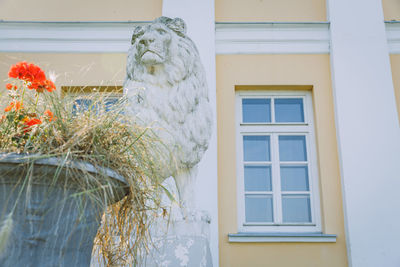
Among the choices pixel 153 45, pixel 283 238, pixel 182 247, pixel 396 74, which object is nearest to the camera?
pixel 182 247

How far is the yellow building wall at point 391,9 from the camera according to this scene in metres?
5.30

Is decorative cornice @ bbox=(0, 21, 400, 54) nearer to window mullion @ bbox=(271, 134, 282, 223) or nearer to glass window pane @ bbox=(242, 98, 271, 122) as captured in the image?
glass window pane @ bbox=(242, 98, 271, 122)

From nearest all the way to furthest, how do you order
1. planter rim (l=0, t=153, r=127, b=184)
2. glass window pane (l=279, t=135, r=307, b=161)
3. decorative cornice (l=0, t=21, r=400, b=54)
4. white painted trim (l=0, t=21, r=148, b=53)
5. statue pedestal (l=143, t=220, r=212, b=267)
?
planter rim (l=0, t=153, r=127, b=184), statue pedestal (l=143, t=220, r=212, b=267), glass window pane (l=279, t=135, r=307, b=161), decorative cornice (l=0, t=21, r=400, b=54), white painted trim (l=0, t=21, r=148, b=53)

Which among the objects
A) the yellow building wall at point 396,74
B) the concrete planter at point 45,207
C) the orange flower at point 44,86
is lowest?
the concrete planter at point 45,207

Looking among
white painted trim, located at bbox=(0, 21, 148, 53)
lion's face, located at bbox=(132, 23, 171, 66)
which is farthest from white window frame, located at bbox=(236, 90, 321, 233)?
lion's face, located at bbox=(132, 23, 171, 66)

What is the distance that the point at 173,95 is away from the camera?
239 cm

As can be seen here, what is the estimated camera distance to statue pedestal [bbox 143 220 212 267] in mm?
2100

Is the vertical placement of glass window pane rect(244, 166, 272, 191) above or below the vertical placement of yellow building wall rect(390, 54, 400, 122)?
below

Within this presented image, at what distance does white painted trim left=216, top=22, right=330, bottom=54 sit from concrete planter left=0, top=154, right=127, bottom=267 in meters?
4.13

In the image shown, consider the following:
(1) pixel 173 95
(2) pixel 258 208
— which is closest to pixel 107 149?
(1) pixel 173 95

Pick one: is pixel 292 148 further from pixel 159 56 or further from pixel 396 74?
pixel 159 56

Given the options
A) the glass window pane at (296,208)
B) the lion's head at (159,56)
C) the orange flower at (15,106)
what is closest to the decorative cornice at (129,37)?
the glass window pane at (296,208)

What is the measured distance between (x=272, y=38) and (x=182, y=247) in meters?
3.65

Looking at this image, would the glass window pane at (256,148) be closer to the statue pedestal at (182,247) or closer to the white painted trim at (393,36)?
the white painted trim at (393,36)
